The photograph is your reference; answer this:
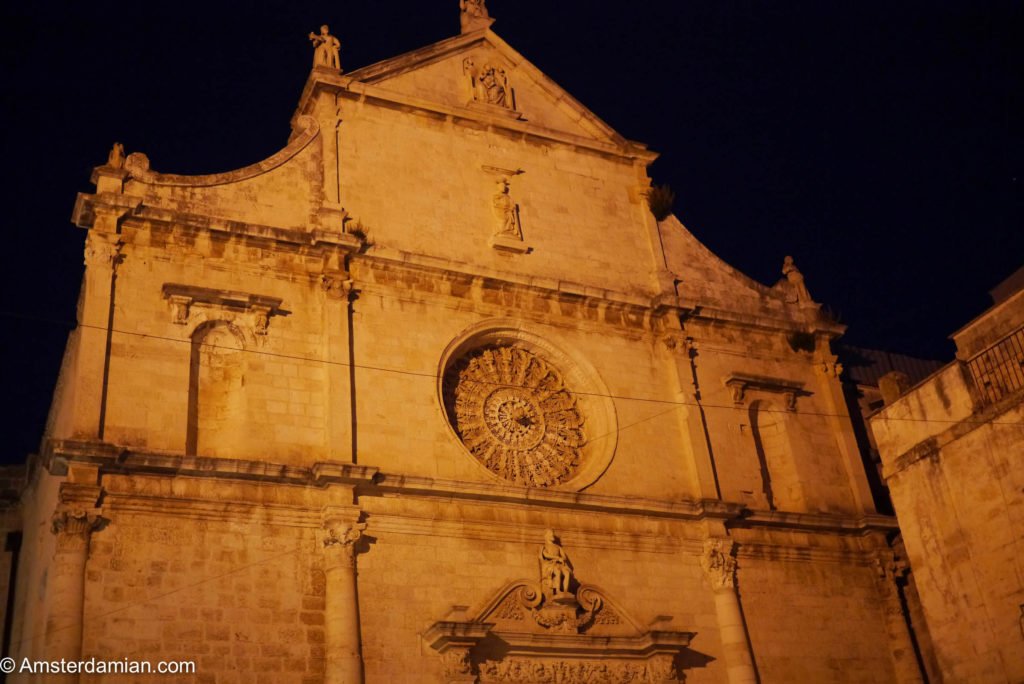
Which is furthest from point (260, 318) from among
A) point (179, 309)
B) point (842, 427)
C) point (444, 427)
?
point (842, 427)

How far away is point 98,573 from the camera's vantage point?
13.9 metres

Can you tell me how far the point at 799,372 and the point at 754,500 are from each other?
128 inches

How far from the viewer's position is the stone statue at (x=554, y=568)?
1661 centimetres

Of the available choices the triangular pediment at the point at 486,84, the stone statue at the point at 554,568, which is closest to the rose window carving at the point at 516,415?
the stone statue at the point at 554,568

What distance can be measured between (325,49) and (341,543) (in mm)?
8911

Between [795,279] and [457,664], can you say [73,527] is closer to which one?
[457,664]

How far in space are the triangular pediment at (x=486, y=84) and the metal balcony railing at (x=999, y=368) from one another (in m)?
8.02

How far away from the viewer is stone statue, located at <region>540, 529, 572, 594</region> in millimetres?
16609

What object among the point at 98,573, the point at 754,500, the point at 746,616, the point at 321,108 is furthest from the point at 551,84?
the point at 98,573

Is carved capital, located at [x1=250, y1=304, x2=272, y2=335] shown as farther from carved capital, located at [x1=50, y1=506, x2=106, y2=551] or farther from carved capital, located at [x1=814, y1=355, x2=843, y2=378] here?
carved capital, located at [x1=814, y1=355, x2=843, y2=378]

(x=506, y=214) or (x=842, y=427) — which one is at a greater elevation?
(x=506, y=214)

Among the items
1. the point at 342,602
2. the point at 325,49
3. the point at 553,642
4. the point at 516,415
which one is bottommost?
the point at 553,642

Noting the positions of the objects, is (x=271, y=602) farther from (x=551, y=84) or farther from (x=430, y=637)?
(x=551, y=84)

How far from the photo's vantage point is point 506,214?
2000 centimetres
